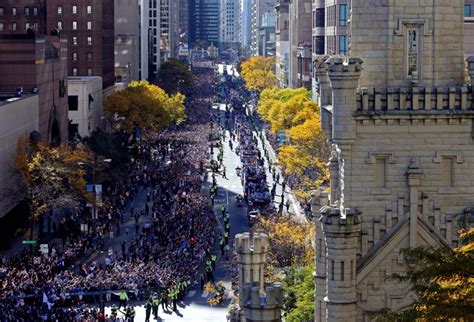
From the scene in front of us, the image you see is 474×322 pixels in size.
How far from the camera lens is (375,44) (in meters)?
24.3

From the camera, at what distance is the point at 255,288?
2622cm

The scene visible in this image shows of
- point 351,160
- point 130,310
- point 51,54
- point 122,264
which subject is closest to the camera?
point 351,160

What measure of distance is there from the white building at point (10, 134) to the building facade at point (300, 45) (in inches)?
2529

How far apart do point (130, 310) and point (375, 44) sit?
3124 cm

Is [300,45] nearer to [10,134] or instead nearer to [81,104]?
[81,104]

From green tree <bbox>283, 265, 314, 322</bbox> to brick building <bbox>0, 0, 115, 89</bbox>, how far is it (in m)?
94.8

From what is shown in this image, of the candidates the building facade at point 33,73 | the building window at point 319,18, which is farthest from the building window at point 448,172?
the building window at point 319,18

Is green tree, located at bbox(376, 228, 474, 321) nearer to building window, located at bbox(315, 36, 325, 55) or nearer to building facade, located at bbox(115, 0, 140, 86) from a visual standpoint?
building window, located at bbox(315, 36, 325, 55)

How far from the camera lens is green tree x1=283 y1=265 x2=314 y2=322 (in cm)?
4319

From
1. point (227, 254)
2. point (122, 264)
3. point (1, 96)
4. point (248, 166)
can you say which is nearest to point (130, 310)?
point (122, 264)

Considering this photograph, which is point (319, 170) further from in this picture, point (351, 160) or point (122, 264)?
point (351, 160)

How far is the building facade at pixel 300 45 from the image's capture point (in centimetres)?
15112

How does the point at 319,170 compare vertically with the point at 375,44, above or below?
below

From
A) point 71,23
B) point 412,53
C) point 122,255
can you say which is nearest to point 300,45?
point 71,23
